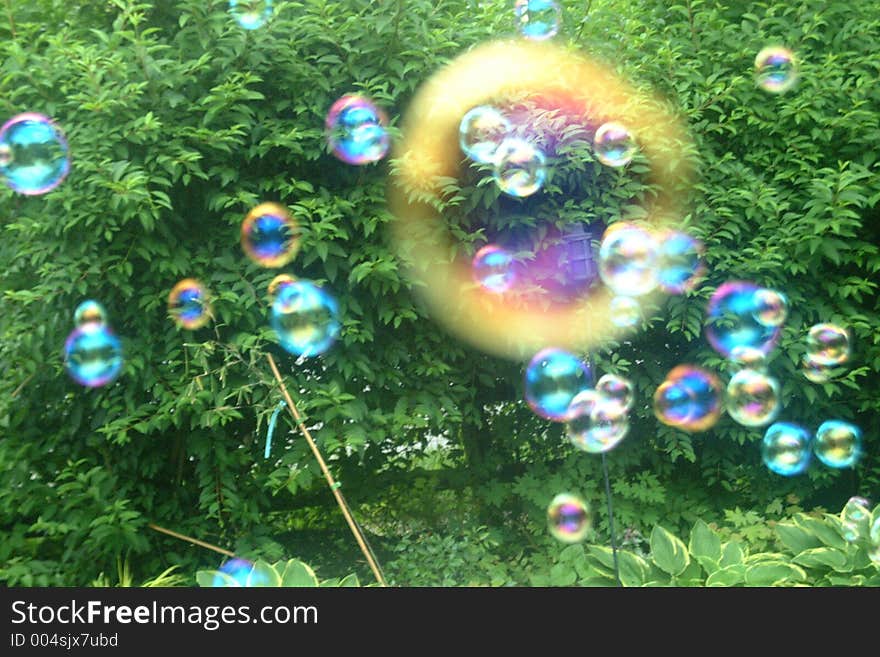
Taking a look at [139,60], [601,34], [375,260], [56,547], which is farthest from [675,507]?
[139,60]

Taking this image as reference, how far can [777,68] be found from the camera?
461 centimetres

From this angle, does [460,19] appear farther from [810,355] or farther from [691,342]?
[810,355]

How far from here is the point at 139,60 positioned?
3.77 meters

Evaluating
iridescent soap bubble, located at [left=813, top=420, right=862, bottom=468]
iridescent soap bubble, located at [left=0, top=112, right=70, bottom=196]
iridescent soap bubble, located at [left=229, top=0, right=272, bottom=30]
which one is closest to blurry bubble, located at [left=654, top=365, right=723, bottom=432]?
iridescent soap bubble, located at [left=813, top=420, right=862, bottom=468]

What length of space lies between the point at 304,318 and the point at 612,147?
1.73 m

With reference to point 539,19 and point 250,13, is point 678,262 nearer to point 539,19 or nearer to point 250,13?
point 539,19

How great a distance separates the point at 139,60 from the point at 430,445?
2524 mm

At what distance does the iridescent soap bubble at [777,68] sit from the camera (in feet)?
15.1

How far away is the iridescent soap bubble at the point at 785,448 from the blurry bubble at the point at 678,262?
3.03 ft

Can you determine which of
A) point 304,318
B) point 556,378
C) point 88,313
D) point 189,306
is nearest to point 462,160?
point 304,318

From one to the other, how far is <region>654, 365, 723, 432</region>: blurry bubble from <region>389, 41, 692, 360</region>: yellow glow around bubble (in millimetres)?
448

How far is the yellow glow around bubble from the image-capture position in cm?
412

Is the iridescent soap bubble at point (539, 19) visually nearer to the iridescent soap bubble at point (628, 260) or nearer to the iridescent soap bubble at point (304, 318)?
the iridescent soap bubble at point (628, 260)

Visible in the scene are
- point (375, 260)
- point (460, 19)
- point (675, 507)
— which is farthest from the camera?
point (675, 507)
